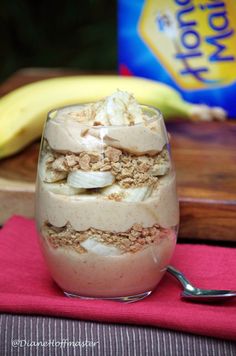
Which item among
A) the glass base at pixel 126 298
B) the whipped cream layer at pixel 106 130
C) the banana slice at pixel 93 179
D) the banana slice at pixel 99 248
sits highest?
the whipped cream layer at pixel 106 130

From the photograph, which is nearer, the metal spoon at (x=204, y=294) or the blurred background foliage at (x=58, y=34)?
the metal spoon at (x=204, y=294)

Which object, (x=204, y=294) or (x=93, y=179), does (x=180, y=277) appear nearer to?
(x=204, y=294)

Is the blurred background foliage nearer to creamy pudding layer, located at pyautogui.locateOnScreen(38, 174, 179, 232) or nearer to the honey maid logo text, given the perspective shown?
the honey maid logo text

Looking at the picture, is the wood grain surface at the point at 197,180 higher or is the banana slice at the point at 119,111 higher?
the banana slice at the point at 119,111

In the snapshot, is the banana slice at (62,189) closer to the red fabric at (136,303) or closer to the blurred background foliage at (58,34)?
the red fabric at (136,303)

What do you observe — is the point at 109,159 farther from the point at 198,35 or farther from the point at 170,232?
the point at 198,35

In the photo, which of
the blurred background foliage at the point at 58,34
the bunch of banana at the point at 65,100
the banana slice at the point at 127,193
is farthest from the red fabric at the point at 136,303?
the blurred background foliage at the point at 58,34
